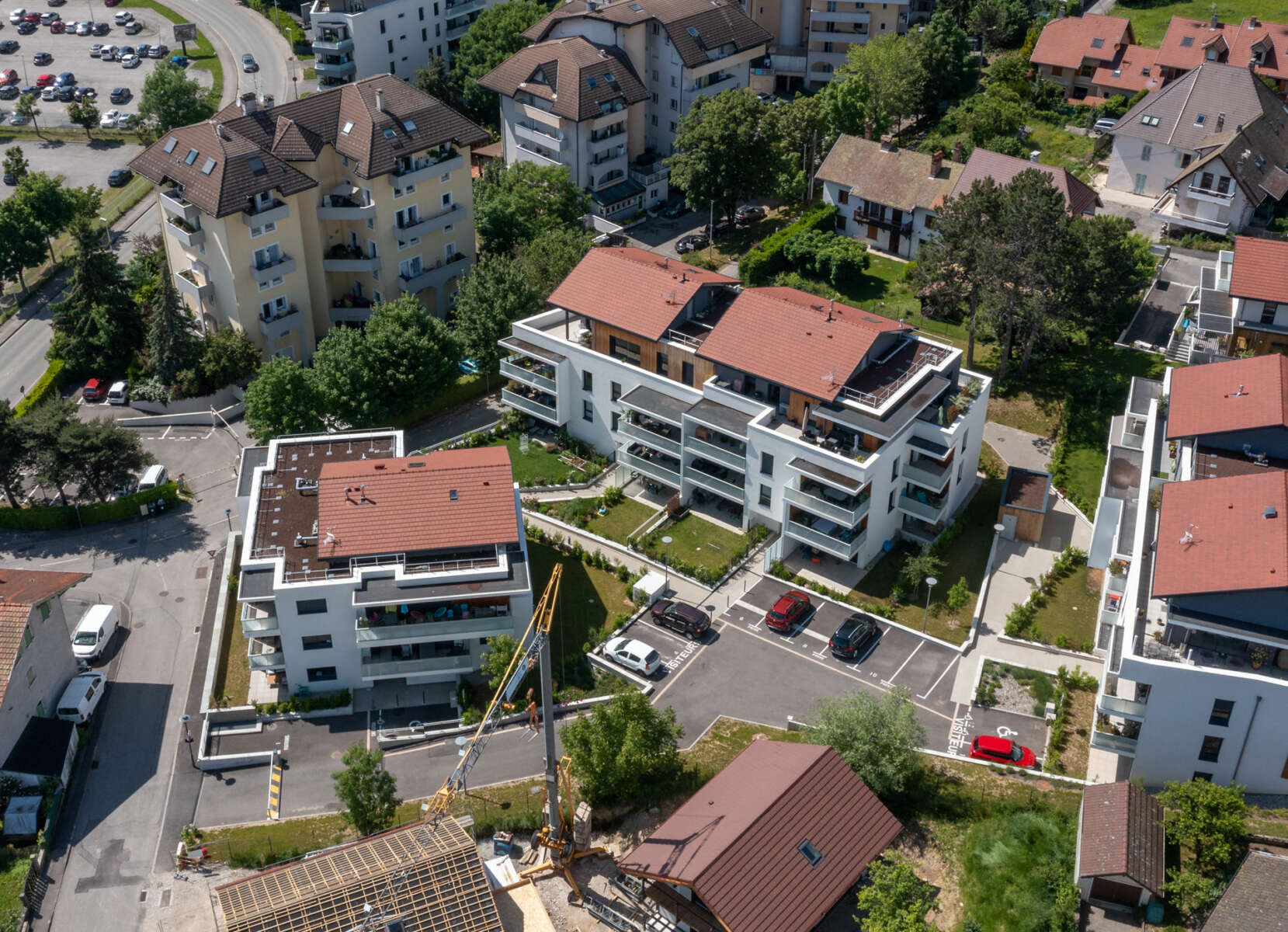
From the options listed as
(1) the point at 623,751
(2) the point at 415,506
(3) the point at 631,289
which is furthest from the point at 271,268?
(1) the point at 623,751

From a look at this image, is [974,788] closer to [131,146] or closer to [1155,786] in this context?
[1155,786]

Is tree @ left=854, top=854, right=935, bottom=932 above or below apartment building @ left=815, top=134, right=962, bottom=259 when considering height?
below

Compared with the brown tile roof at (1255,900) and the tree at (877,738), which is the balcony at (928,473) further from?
the brown tile roof at (1255,900)

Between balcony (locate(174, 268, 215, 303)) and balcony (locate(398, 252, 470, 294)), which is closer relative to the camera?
balcony (locate(174, 268, 215, 303))

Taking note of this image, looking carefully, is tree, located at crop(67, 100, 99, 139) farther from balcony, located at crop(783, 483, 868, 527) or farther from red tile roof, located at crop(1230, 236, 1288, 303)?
red tile roof, located at crop(1230, 236, 1288, 303)

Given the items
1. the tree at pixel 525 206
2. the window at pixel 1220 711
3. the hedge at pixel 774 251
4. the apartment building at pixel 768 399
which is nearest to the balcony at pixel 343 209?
the tree at pixel 525 206

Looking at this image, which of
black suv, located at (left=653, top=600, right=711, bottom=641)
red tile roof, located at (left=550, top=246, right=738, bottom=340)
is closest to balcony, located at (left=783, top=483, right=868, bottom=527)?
black suv, located at (left=653, top=600, right=711, bottom=641)
